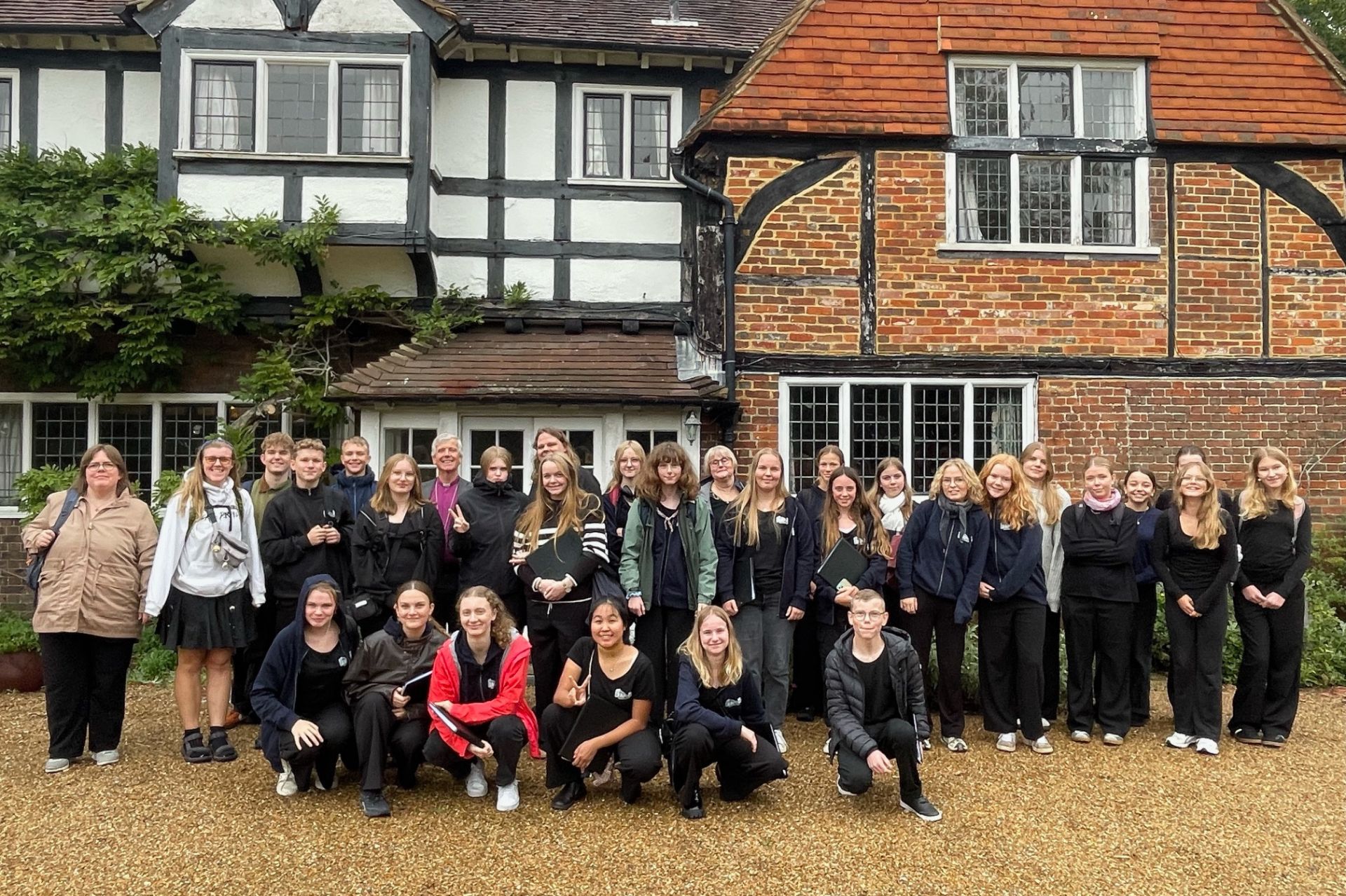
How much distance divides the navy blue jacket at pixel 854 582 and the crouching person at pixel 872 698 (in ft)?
3.28

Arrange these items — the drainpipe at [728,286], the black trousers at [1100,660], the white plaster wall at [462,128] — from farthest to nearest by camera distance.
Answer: the white plaster wall at [462,128] → the drainpipe at [728,286] → the black trousers at [1100,660]

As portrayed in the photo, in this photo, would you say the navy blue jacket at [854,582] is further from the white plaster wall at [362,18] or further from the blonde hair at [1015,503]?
the white plaster wall at [362,18]

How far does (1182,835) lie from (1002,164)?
A: 24.4ft

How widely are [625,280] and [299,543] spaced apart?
593 cm

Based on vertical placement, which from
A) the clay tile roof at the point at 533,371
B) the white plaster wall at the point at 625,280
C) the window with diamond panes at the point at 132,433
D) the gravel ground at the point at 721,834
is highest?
the white plaster wall at the point at 625,280

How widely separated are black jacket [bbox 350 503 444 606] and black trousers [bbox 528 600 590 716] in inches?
27.8

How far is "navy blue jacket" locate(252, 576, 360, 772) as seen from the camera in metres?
5.25

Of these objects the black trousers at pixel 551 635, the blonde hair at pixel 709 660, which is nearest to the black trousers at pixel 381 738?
the black trousers at pixel 551 635

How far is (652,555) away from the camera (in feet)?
19.9

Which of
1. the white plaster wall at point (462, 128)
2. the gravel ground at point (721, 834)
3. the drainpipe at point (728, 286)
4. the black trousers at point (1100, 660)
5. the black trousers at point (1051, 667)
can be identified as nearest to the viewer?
the gravel ground at point (721, 834)

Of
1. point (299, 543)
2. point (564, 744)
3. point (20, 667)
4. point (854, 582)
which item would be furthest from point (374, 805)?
point (20, 667)

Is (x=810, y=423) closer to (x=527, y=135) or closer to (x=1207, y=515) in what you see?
(x=527, y=135)

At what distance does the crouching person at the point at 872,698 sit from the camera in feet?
17.2

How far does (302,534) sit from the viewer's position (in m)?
6.29
